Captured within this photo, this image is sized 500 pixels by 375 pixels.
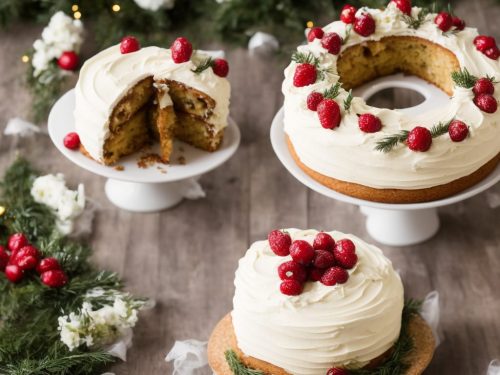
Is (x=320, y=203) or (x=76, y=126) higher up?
(x=76, y=126)

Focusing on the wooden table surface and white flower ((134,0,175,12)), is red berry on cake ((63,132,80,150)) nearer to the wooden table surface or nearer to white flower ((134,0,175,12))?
the wooden table surface

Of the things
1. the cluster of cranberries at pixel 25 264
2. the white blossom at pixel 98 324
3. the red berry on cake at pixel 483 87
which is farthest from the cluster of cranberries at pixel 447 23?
the cluster of cranberries at pixel 25 264

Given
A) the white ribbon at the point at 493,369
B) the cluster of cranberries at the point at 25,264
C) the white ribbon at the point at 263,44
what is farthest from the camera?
the white ribbon at the point at 263,44

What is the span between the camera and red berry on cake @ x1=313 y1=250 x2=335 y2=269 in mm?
3328

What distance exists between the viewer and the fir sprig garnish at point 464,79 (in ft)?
12.8

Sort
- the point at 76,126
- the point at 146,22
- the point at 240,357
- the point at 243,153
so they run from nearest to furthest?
the point at 240,357, the point at 76,126, the point at 243,153, the point at 146,22

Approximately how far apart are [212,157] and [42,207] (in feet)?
2.90

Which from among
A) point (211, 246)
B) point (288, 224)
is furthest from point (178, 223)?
point (288, 224)

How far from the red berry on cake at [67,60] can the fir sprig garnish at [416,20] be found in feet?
6.74

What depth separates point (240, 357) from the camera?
3.48 metres

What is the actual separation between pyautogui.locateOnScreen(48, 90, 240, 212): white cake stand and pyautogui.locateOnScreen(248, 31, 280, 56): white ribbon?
1065 mm

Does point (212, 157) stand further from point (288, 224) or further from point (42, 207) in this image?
point (42, 207)

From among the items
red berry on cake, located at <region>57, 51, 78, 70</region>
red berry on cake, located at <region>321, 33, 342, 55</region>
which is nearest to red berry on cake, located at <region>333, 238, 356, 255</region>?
red berry on cake, located at <region>321, 33, 342, 55</region>

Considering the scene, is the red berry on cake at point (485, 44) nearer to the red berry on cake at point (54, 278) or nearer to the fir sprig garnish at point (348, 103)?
the fir sprig garnish at point (348, 103)
